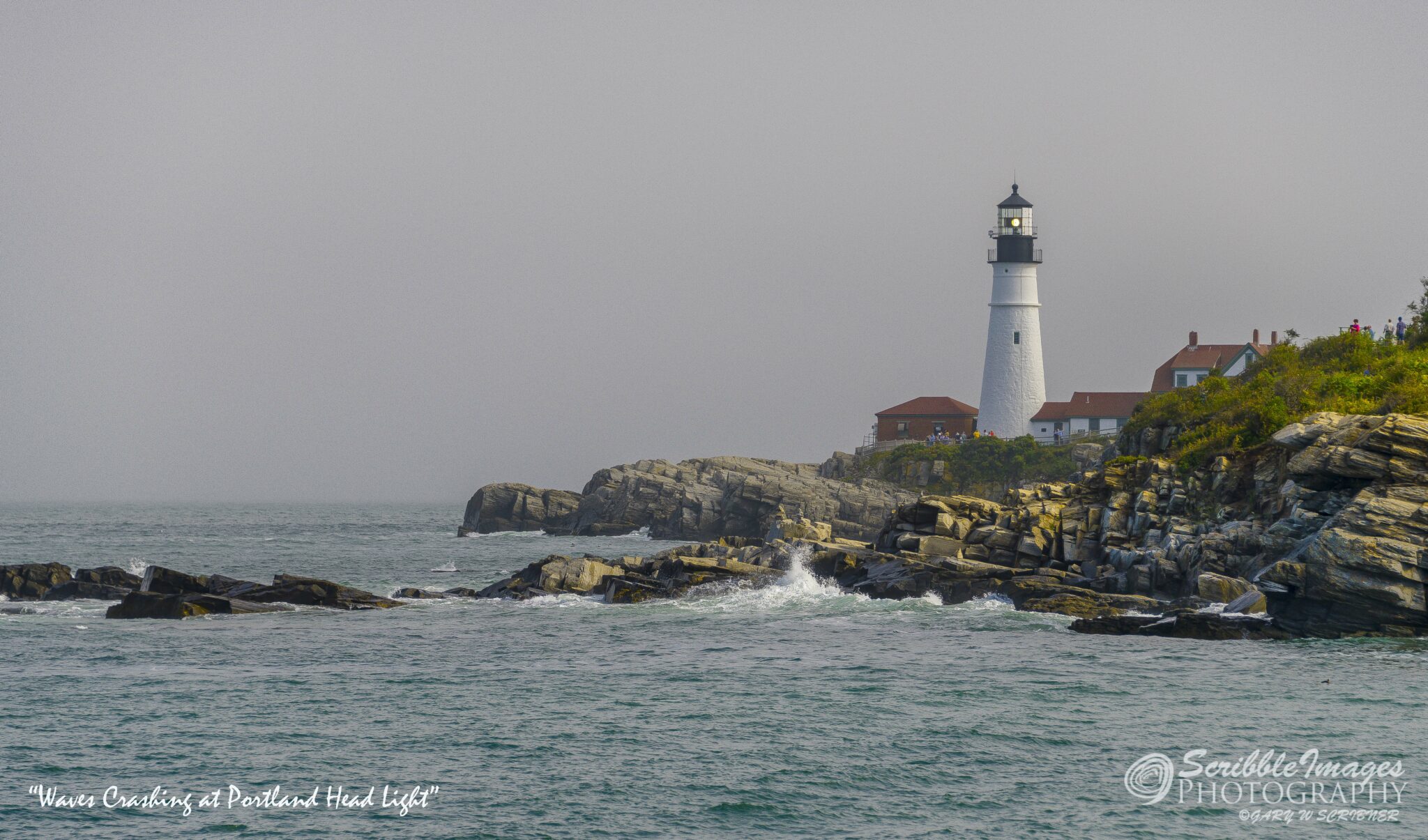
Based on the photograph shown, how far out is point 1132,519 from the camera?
1548 inches

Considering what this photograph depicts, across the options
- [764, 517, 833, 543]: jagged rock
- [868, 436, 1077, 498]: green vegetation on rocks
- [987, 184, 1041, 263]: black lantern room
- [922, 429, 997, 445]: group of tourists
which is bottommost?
[764, 517, 833, 543]: jagged rock

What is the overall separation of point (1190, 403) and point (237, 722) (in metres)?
36.3

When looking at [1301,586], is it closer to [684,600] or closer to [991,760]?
[991,760]

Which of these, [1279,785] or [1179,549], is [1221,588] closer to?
[1179,549]

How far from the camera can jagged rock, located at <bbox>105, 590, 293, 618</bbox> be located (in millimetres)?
36344

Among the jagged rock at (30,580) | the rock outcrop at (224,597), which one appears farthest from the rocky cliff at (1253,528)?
the jagged rock at (30,580)

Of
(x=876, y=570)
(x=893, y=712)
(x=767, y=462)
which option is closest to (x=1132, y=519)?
(x=876, y=570)

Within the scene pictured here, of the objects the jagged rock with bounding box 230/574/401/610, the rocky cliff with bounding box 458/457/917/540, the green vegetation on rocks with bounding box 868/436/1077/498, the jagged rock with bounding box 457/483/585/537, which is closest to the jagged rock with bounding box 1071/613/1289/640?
the jagged rock with bounding box 230/574/401/610

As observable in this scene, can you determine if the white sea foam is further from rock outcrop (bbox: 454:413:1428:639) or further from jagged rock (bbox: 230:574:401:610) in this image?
jagged rock (bbox: 230:574:401:610)

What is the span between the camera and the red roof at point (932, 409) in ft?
338

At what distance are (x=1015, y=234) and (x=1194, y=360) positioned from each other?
17101mm

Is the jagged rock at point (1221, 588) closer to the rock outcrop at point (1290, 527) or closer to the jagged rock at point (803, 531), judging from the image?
the rock outcrop at point (1290, 527)

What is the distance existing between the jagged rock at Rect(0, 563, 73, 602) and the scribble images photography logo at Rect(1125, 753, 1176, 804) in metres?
35.6

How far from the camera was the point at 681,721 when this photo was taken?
2275 centimetres
